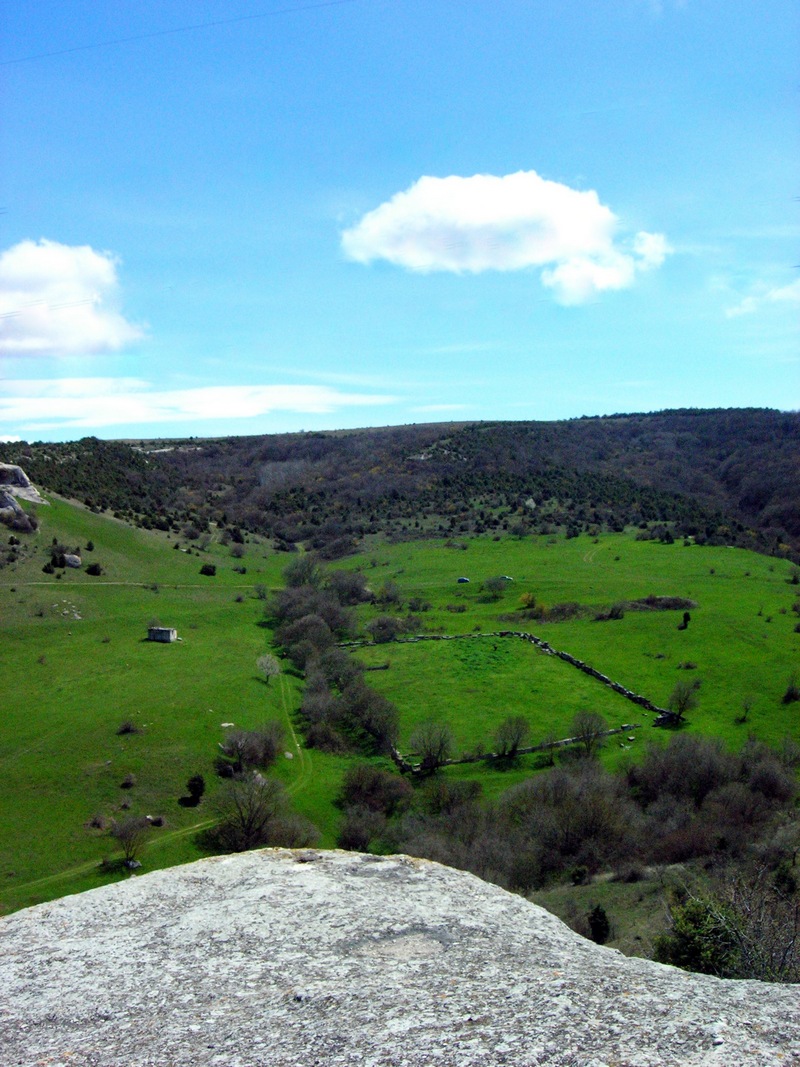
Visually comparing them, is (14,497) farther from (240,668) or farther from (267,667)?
(267,667)

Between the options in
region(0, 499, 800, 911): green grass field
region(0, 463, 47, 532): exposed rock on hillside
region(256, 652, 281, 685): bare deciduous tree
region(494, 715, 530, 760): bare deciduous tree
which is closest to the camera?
region(0, 499, 800, 911): green grass field

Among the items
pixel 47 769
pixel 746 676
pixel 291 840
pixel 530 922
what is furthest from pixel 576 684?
pixel 530 922

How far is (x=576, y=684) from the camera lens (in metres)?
50.5

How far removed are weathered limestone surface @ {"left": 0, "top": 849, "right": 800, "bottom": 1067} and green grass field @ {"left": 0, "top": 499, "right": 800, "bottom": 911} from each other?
20.2 m

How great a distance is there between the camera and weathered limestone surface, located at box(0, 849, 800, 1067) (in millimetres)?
7312

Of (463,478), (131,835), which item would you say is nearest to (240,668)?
(131,835)

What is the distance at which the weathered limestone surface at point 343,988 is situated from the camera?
7.31 meters

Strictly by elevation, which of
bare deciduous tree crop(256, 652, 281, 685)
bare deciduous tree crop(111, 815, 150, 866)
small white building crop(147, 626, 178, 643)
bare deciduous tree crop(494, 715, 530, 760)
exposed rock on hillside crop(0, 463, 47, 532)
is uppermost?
exposed rock on hillside crop(0, 463, 47, 532)

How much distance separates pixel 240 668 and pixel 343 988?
44518mm

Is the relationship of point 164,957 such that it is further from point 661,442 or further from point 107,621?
point 661,442

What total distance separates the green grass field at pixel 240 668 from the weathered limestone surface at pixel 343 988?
66.3ft

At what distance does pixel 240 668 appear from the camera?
2044 inches

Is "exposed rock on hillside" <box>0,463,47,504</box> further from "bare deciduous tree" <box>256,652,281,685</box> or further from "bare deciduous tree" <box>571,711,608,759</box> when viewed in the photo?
"bare deciduous tree" <box>571,711,608,759</box>

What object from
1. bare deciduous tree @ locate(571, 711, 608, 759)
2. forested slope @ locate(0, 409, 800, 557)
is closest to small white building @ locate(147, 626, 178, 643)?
bare deciduous tree @ locate(571, 711, 608, 759)
